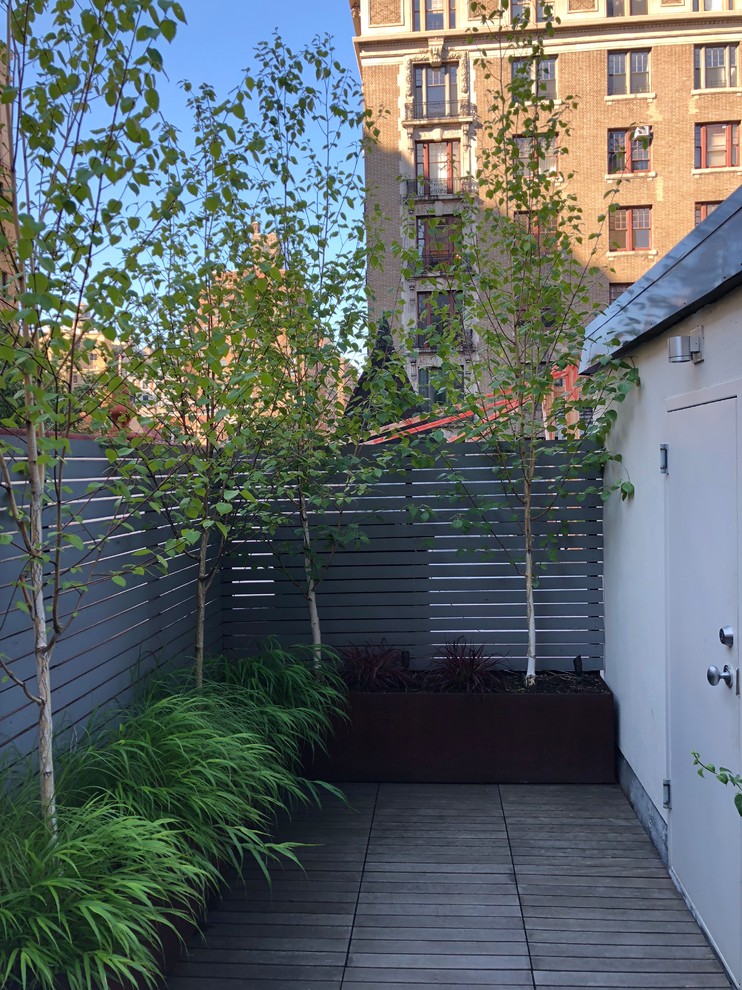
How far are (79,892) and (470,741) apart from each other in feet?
9.66

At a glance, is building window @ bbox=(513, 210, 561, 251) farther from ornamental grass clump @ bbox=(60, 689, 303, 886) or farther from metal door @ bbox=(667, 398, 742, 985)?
ornamental grass clump @ bbox=(60, 689, 303, 886)

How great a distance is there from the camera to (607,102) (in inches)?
1121

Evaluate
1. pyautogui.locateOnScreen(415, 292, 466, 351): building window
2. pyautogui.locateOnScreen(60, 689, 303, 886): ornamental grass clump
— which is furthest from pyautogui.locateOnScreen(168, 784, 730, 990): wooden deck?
pyautogui.locateOnScreen(415, 292, 466, 351): building window

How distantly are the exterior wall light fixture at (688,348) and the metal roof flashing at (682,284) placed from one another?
0.10 m

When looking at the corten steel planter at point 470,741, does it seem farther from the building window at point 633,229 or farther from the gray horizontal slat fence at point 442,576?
the building window at point 633,229

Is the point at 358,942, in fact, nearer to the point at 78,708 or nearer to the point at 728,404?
the point at 78,708

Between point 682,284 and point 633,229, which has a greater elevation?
point 633,229

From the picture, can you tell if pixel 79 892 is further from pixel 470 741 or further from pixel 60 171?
pixel 470 741

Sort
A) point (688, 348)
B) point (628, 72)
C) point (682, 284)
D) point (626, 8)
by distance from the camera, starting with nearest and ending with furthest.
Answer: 1. point (682, 284)
2. point (688, 348)
3. point (628, 72)
4. point (626, 8)

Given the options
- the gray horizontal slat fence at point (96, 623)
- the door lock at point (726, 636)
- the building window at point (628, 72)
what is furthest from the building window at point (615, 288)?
the door lock at point (726, 636)

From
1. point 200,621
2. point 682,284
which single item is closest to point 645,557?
point 682,284

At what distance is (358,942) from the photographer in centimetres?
326

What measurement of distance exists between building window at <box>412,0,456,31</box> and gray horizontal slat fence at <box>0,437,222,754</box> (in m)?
30.0

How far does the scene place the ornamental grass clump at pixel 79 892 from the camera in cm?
228
